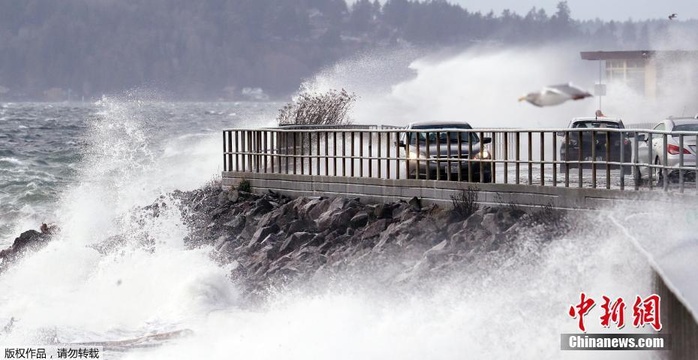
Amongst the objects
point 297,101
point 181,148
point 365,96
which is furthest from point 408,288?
point 365,96

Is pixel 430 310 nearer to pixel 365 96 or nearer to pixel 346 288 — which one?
pixel 346 288

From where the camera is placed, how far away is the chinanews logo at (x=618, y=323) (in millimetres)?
15252

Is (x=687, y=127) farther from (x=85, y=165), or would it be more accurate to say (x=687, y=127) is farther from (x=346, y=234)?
(x=85, y=165)

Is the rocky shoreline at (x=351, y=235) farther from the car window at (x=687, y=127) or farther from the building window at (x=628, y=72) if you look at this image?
the building window at (x=628, y=72)

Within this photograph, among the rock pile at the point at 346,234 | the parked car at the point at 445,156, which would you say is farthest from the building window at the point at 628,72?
the parked car at the point at 445,156

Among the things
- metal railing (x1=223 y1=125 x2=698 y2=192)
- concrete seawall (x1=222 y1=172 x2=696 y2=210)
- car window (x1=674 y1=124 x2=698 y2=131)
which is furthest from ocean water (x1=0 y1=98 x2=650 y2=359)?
car window (x1=674 y1=124 x2=698 y2=131)

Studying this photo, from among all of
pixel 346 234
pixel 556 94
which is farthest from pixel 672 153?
pixel 556 94

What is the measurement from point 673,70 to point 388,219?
168ft

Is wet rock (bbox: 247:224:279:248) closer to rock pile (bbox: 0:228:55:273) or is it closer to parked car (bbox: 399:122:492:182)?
parked car (bbox: 399:122:492:182)

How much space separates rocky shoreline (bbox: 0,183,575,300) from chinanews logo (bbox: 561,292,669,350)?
4.50 meters

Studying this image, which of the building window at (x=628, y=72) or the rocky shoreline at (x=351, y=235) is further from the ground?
the building window at (x=628, y=72)

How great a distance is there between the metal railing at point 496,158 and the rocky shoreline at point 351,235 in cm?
93

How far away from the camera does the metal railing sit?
77.3 ft

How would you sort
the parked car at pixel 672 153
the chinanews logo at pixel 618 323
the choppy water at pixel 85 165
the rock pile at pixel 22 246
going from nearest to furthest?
the chinanews logo at pixel 618 323, the parked car at pixel 672 153, the rock pile at pixel 22 246, the choppy water at pixel 85 165
